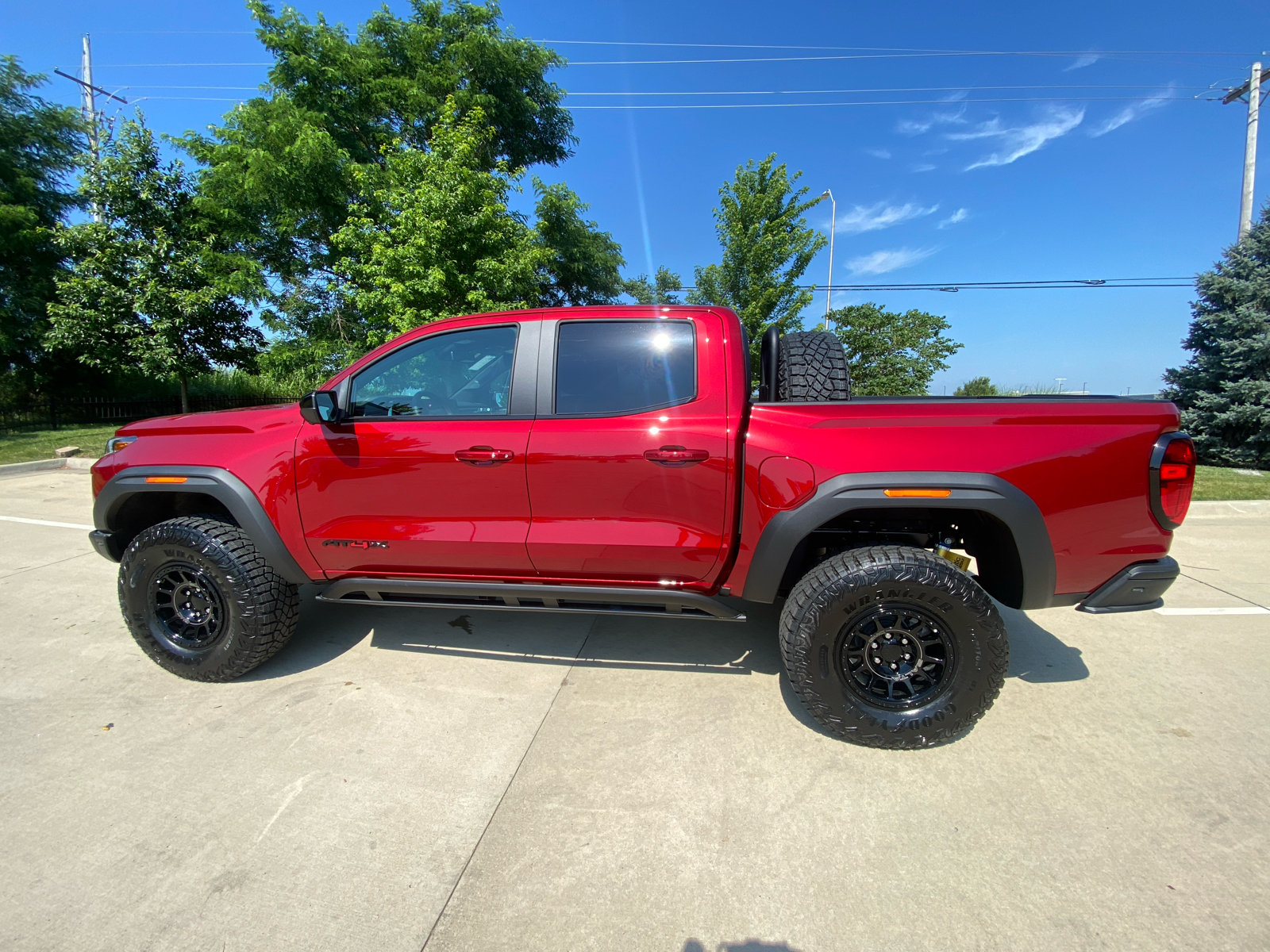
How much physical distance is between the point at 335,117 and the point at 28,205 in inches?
321

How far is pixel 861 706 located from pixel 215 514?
3.56 m

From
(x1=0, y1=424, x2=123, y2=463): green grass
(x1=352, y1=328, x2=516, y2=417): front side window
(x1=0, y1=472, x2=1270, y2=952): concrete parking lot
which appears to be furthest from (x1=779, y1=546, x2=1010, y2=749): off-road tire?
(x1=0, y1=424, x2=123, y2=463): green grass

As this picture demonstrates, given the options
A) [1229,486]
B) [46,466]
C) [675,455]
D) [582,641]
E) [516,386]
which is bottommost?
[582,641]

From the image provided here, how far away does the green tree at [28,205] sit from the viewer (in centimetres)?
1416

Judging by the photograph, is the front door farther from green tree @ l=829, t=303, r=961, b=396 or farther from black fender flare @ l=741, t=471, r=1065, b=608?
green tree @ l=829, t=303, r=961, b=396

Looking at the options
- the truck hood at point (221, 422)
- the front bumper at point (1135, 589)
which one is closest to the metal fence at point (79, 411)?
the truck hood at point (221, 422)

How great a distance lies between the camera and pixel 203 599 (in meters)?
2.93

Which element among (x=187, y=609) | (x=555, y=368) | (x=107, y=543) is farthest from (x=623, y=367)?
(x=107, y=543)

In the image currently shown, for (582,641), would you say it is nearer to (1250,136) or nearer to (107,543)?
(107,543)

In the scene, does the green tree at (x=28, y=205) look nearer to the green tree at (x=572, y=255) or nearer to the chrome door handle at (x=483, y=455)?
the green tree at (x=572, y=255)

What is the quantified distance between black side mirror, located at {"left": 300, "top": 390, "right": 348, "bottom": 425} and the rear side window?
1052mm

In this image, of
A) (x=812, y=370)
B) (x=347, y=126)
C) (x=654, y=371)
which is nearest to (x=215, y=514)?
(x=654, y=371)

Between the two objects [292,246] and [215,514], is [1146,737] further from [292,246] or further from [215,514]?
[292,246]

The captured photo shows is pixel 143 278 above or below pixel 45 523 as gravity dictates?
above
